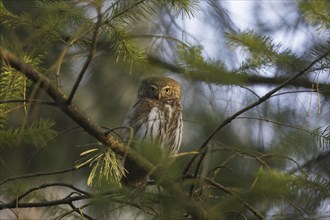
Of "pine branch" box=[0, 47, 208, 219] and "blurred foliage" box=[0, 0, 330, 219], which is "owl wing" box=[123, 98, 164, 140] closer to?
"blurred foliage" box=[0, 0, 330, 219]

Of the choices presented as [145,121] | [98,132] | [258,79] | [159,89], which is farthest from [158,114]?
[98,132]

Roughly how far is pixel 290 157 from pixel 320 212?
227 millimetres

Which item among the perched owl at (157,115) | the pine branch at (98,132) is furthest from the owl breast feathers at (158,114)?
the pine branch at (98,132)

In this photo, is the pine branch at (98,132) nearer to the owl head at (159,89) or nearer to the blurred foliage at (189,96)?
the blurred foliage at (189,96)

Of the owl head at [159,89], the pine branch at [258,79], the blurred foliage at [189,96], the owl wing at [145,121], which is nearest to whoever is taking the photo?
the blurred foliage at [189,96]

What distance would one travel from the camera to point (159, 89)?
13.8ft

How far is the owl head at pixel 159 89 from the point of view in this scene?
13.7 ft

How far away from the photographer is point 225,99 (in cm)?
399

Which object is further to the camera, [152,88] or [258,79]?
[258,79]

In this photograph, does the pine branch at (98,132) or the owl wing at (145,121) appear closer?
the pine branch at (98,132)

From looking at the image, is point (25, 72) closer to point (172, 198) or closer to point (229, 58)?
point (172, 198)

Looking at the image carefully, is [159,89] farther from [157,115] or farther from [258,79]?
[258,79]

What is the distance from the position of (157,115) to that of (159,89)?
376 mm

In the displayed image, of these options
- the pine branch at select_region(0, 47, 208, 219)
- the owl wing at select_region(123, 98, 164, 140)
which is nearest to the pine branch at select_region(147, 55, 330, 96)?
the owl wing at select_region(123, 98, 164, 140)
